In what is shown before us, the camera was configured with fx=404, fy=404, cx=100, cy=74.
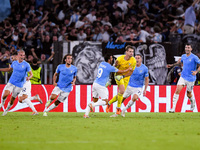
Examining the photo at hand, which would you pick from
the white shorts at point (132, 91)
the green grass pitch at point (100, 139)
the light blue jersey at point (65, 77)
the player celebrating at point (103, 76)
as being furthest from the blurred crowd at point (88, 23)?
the green grass pitch at point (100, 139)

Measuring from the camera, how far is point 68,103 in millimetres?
18047

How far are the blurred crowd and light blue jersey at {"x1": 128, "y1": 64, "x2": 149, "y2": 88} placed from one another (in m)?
4.45

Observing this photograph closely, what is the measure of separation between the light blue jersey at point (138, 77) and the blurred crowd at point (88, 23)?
4445 mm

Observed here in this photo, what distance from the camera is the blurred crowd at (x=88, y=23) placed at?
2011 cm

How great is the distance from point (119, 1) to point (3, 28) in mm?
6737

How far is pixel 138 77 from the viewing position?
14086 millimetres

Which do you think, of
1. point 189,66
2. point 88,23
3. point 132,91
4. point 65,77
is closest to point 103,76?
point 65,77

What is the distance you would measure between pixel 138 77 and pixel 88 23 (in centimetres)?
843

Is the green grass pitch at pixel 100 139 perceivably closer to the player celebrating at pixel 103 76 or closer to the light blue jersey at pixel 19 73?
the player celebrating at pixel 103 76

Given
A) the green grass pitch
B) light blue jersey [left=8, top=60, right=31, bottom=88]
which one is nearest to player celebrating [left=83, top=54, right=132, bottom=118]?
light blue jersey [left=8, top=60, right=31, bottom=88]

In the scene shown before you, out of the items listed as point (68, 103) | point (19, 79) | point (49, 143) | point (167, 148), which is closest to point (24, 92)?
point (19, 79)

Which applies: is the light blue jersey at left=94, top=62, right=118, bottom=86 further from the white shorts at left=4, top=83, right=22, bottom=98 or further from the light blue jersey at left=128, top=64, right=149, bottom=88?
the white shorts at left=4, top=83, right=22, bottom=98

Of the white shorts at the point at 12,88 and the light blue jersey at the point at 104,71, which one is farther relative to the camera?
the white shorts at the point at 12,88

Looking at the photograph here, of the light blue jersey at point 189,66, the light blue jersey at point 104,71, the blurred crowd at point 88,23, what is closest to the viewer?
the light blue jersey at point 104,71
